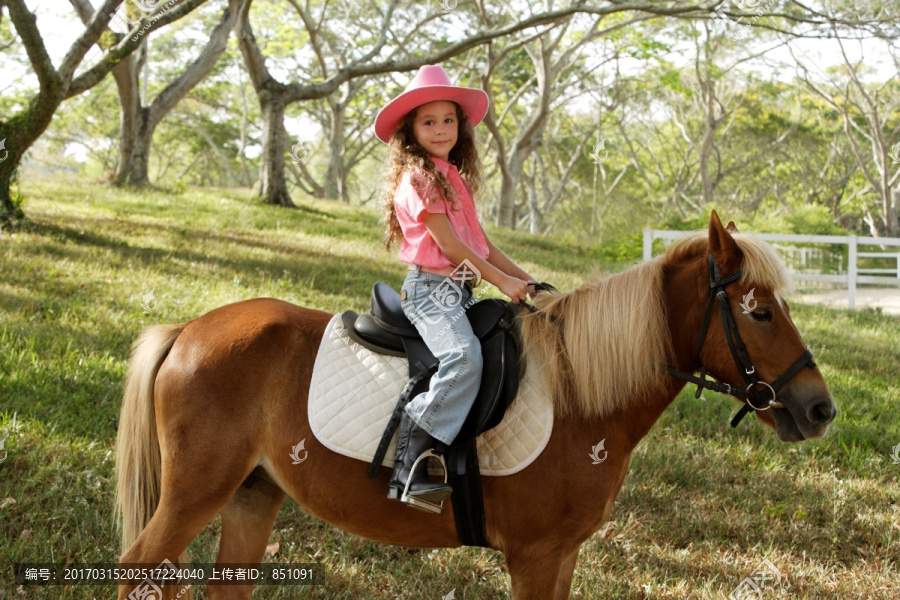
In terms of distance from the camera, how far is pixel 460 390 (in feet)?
8.69

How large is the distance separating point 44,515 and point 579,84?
2600cm

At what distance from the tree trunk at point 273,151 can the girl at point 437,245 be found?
12.4 meters

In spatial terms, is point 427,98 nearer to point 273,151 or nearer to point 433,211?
point 433,211

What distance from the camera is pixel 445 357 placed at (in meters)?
2.71

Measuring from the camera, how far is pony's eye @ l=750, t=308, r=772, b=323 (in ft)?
8.55

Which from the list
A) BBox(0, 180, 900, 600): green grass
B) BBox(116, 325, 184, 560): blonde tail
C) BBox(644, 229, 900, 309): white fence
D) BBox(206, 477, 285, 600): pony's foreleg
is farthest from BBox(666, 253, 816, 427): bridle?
BBox(644, 229, 900, 309): white fence

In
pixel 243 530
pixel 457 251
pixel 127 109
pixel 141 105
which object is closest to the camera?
pixel 457 251

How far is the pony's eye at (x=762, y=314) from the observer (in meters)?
2.61

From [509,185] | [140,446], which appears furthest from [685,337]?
[509,185]

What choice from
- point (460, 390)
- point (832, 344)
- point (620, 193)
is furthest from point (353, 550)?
point (620, 193)

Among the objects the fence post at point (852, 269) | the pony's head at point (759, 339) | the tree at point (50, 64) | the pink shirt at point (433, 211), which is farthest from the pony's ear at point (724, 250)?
the fence post at point (852, 269)

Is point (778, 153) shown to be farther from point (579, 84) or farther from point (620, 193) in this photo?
point (579, 84)

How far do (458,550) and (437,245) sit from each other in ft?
6.99

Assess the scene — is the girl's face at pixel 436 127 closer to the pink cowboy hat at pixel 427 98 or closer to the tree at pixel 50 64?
the pink cowboy hat at pixel 427 98
